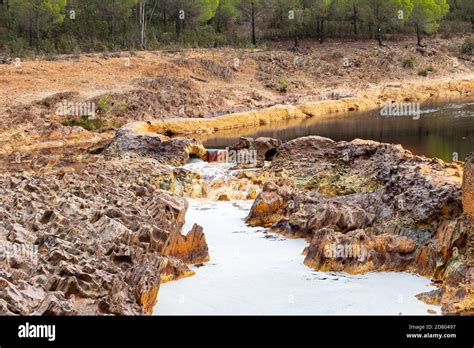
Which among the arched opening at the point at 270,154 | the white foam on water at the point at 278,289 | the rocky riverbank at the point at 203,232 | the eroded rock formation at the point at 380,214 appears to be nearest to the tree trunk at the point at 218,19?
the arched opening at the point at 270,154

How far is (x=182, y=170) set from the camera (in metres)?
23.4

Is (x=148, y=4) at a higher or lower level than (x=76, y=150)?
higher

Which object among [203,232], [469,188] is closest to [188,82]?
[203,232]

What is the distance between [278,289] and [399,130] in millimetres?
24449

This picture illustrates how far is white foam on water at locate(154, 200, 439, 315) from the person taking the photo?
37.1 feet

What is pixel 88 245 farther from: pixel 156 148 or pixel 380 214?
pixel 156 148

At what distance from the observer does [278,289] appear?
12.3 meters

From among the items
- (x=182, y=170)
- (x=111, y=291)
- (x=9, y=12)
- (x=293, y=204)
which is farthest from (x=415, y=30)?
(x=111, y=291)

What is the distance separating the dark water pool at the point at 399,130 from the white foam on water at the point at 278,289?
44.3 ft

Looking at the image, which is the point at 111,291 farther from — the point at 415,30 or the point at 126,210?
the point at 415,30

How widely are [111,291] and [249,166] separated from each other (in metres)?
14.7

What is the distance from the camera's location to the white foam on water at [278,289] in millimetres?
11297

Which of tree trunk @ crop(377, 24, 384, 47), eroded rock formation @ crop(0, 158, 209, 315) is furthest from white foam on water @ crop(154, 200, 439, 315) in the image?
tree trunk @ crop(377, 24, 384, 47)

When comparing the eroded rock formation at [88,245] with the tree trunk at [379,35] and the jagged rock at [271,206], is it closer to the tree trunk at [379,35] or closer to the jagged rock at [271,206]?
the jagged rock at [271,206]
